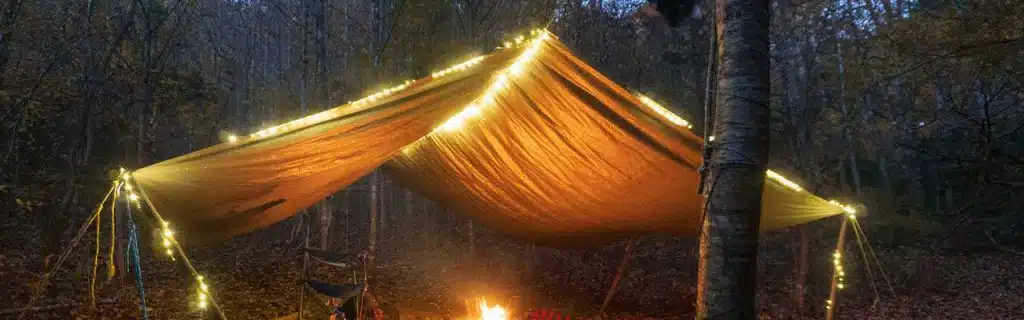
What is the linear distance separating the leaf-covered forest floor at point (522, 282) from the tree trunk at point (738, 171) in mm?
3572

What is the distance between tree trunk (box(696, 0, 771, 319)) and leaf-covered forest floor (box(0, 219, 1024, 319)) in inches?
141

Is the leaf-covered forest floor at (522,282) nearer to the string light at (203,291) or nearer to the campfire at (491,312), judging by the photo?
the campfire at (491,312)

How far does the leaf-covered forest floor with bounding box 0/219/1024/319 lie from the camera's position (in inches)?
254

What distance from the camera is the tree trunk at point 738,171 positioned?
2.16m

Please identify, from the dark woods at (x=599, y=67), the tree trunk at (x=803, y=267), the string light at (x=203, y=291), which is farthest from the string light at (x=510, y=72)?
the tree trunk at (x=803, y=267)

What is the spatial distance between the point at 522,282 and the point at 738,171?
766cm

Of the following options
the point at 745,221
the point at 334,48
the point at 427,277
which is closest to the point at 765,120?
the point at 745,221

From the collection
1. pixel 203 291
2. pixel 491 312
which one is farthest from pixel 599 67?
pixel 203 291

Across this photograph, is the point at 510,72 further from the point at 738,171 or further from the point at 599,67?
the point at 599,67

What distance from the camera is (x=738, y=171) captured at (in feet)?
7.22

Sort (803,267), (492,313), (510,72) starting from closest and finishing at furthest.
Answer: (510,72), (492,313), (803,267)

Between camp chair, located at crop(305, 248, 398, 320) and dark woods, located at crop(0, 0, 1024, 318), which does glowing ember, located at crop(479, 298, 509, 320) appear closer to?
camp chair, located at crop(305, 248, 398, 320)

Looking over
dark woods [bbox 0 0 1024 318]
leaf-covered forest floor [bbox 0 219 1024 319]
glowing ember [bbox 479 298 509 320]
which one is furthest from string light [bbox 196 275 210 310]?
dark woods [bbox 0 0 1024 318]

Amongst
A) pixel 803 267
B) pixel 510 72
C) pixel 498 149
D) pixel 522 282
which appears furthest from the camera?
pixel 522 282
